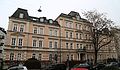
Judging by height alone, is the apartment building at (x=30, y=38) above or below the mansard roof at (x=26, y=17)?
below

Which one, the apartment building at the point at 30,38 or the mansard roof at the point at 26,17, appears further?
the mansard roof at the point at 26,17

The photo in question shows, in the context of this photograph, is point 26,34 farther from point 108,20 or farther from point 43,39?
point 108,20

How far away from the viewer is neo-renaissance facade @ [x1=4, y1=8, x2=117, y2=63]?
40.2 metres

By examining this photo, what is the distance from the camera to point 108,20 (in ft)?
130

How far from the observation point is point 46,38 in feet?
148

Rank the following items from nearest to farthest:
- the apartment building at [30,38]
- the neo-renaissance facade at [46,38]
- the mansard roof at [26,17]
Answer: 1. the apartment building at [30,38]
2. the neo-renaissance facade at [46,38]
3. the mansard roof at [26,17]

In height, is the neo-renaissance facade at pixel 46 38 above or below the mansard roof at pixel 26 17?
below

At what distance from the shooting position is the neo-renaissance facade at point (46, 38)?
40.2 m

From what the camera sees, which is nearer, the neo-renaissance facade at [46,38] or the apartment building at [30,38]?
the apartment building at [30,38]

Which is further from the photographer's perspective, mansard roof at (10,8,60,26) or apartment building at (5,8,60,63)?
mansard roof at (10,8,60,26)

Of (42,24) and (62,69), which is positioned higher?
(42,24)

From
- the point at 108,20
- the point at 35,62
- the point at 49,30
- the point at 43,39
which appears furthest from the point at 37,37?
the point at 108,20

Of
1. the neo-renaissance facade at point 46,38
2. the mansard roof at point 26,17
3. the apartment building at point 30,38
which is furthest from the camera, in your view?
the mansard roof at point 26,17

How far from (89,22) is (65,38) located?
34.2ft
